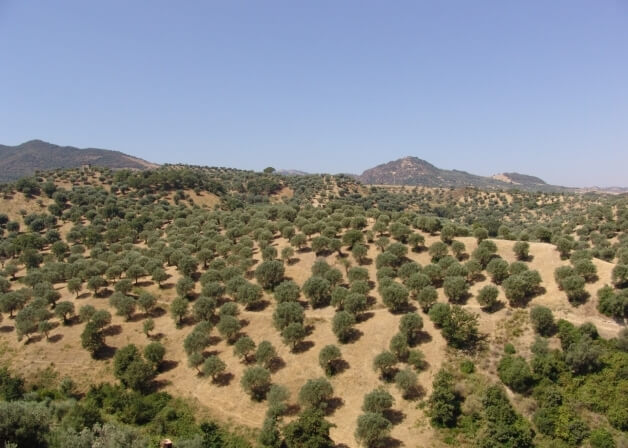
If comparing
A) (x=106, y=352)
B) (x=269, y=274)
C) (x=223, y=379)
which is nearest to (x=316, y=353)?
(x=223, y=379)

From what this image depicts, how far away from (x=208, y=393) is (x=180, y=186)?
135649mm

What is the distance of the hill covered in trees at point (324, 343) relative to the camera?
40.4 m

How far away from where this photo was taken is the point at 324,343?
184 ft

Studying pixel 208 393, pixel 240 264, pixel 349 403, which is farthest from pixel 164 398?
pixel 240 264

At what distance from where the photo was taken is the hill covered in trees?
40.4 metres

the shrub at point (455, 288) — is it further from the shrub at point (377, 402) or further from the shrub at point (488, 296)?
the shrub at point (377, 402)

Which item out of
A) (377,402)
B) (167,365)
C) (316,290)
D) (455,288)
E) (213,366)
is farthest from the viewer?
(316,290)

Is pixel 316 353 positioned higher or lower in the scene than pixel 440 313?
→ lower

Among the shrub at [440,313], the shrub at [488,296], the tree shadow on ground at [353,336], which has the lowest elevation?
the tree shadow on ground at [353,336]

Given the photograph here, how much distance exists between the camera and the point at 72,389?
5081cm

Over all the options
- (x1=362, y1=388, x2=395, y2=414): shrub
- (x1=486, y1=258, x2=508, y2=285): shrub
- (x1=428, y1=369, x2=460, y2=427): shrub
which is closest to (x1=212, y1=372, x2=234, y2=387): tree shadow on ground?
(x1=362, y1=388, x2=395, y2=414): shrub

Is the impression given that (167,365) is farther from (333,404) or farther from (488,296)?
(488,296)

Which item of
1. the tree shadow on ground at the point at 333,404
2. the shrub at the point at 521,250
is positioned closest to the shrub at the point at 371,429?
the tree shadow on ground at the point at 333,404

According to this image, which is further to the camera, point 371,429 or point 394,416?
point 394,416
